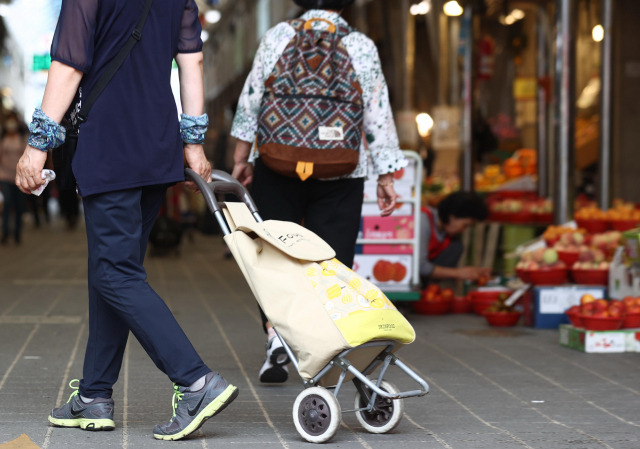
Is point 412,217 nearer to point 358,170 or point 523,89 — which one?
point 358,170

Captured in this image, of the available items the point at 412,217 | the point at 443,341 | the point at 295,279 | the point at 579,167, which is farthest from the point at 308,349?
the point at 579,167

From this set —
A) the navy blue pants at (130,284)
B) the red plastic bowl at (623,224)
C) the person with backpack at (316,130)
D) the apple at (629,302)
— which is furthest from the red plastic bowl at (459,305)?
the navy blue pants at (130,284)

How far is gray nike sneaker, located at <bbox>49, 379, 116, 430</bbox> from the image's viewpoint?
14.1 feet

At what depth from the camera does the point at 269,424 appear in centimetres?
451

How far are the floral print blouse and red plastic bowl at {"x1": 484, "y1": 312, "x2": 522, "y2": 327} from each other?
272 centimetres

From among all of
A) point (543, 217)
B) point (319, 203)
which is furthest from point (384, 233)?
point (543, 217)

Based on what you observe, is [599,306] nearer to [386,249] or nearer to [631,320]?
[631,320]

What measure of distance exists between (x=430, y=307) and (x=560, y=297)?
115cm

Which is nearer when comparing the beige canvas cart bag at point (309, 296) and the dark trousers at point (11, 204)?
the beige canvas cart bag at point (309, 296)

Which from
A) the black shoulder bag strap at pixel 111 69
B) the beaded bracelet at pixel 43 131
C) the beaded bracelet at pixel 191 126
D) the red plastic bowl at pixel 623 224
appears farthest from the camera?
the red plastic bowl at pixel 623 224

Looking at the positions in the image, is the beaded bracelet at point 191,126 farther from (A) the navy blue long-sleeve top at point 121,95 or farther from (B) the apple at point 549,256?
(B) the apple at point 549,256

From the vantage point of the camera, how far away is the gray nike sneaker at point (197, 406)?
4109 mm

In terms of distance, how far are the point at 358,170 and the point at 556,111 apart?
5.67 m

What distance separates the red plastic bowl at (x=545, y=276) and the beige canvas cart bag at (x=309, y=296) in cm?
378
